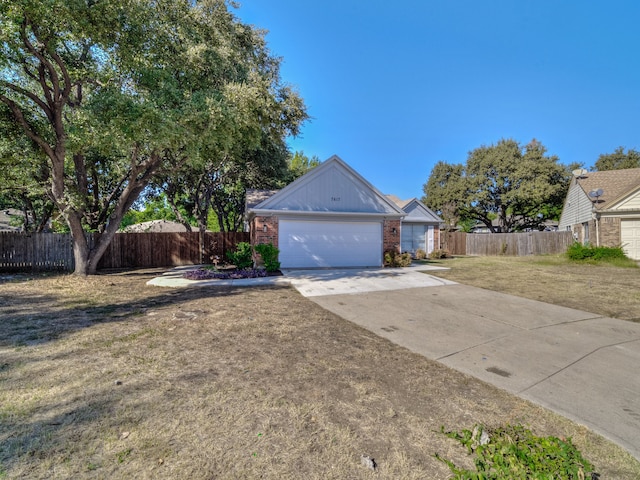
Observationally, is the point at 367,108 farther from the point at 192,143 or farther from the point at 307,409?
the point at 307,409

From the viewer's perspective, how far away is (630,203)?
50.7ft

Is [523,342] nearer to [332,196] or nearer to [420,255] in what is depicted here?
[332,196]

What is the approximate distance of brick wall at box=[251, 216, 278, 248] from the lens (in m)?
12.2

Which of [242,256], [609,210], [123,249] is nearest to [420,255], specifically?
[609,210]

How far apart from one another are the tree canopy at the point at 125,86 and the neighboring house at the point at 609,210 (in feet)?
55.1

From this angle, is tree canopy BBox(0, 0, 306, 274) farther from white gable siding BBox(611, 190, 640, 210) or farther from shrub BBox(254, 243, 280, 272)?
white gable siding BBox(611, 190, 640, 210)

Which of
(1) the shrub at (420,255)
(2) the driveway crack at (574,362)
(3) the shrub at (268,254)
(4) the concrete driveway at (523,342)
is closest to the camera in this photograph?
(4) the concrete driveway at (523,342)

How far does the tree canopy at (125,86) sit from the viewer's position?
7.70m

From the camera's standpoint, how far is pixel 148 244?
49.0 feet

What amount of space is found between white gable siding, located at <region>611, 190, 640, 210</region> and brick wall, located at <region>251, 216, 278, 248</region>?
1697 cm

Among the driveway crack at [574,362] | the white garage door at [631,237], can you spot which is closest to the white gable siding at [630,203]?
the white garage door at [631,237]

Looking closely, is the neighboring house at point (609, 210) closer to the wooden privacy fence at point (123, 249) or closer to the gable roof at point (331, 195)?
the gable roof at point (331, 195)

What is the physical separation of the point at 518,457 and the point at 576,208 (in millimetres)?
23411

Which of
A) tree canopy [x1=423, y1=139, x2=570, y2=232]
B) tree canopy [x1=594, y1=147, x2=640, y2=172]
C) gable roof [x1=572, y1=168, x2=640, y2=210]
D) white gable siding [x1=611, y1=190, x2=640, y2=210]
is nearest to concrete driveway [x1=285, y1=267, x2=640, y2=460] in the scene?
white gable siding [x1=611, y1=190, x2=640, y2=210]
